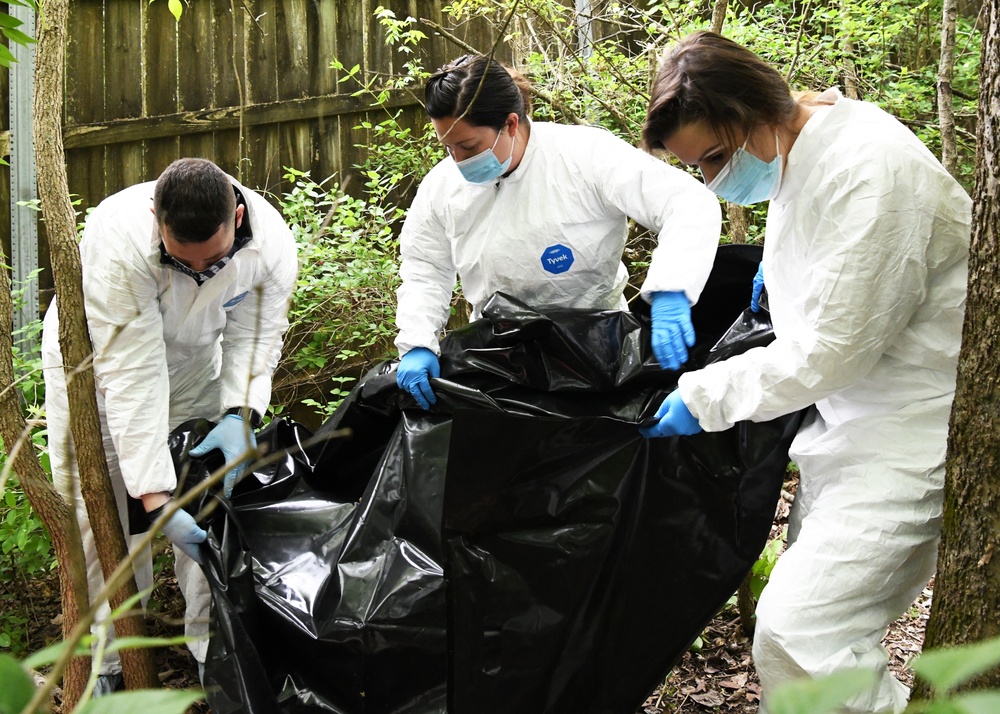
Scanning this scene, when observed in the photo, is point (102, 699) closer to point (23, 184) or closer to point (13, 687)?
point (13, 687)

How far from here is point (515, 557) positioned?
1.94 m

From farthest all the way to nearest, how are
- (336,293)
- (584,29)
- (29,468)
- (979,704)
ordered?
1. (584,29)
2. (336,293)
3. (29,468)
4. (979,704)

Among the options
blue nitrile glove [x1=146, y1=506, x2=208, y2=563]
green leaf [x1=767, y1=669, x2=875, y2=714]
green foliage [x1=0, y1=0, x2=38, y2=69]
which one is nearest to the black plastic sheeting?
blue nitrile glove [x1=146, y1=506, x2=208, y2=563]

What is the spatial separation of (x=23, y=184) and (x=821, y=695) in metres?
4.03

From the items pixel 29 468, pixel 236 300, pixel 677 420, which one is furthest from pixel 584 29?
pixel 29 468

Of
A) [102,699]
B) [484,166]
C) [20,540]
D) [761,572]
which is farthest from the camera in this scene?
[761,572]

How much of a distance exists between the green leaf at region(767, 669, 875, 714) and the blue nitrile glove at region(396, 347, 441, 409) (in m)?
1.88

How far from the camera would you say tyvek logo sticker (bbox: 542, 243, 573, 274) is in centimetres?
246

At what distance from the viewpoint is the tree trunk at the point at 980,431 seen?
1.40 m

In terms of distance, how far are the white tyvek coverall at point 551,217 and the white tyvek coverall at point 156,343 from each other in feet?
1.57

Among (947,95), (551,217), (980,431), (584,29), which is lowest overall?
(980,431)

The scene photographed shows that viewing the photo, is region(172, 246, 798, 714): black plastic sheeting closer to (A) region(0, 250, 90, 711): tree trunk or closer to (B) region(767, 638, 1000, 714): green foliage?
(A) region(0, 250, 90, 711): tree trunk

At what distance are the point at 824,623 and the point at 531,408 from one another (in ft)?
2.80

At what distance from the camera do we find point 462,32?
518 cm
